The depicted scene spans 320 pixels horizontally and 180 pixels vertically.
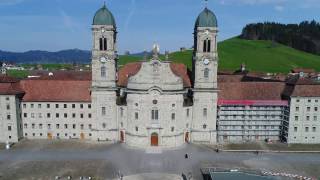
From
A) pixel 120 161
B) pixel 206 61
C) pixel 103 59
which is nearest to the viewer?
pixel 120 161

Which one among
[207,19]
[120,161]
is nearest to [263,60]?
[207,19]

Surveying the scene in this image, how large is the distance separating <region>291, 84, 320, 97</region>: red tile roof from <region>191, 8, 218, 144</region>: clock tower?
16.5 m

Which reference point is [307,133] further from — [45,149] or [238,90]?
[45,149]

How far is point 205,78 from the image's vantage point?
239ft

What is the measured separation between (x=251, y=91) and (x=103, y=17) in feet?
115

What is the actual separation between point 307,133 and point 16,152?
58203mm

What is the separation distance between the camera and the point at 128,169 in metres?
58.5

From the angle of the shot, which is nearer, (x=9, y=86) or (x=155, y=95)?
(x=155, y=95)

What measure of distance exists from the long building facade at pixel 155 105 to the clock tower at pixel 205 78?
201 mm

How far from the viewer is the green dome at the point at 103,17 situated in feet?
235

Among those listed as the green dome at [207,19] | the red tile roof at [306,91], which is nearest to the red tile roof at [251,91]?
the red tile roof at [306,91]

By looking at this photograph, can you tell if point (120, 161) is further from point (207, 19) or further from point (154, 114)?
point (207, 19)

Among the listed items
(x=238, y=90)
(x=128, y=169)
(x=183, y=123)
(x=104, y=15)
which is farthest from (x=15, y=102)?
(x=238, y=90)

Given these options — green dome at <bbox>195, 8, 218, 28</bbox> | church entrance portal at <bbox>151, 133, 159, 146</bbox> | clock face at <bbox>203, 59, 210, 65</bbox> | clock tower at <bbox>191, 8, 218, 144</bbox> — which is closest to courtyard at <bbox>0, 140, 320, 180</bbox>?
church entrance portal at <bbox>151, 133, 159, 146</bbox>
